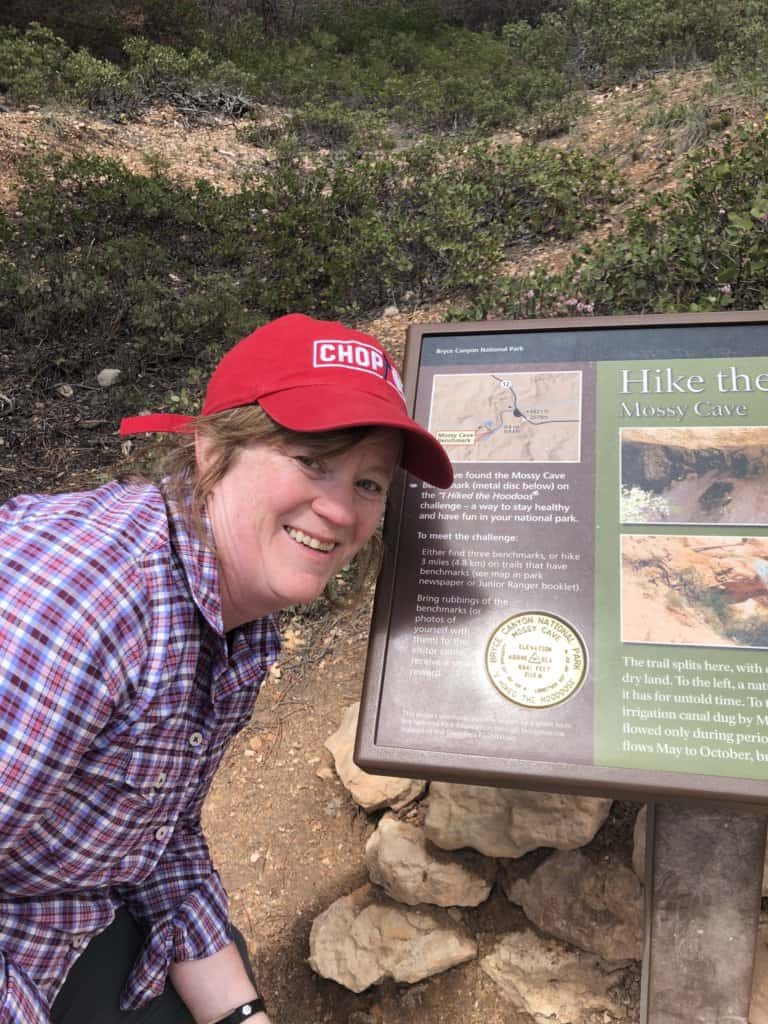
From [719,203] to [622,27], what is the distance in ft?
25.9

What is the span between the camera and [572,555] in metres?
1.54

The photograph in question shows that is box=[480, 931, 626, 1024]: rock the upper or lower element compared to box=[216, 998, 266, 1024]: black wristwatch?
lower

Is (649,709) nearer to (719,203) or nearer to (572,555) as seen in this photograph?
(572,555)

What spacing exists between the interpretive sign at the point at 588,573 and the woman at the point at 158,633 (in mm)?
192

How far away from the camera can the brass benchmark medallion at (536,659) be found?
145cm

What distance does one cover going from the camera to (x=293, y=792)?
9.05 feet

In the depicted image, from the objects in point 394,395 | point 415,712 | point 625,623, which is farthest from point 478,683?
point 394,395

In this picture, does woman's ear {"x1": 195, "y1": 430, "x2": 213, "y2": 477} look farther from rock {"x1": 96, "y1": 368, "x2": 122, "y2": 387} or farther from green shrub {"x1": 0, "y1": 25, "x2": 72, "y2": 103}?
green shrub {"x1": 0, "y1": 25, "x2": 72, "y2": 103}

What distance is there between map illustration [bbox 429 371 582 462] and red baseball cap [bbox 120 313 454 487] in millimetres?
205

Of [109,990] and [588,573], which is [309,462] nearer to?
[588,573]

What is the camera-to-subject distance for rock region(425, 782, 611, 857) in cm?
212

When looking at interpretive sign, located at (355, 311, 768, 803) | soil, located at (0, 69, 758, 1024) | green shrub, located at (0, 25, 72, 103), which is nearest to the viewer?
interpretive sign, located at (355, 311, 768, 803)

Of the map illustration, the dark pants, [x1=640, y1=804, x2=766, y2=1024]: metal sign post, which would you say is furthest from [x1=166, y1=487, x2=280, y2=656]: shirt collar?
[x1=640, y1=804, x2=766, y2=1024]: metal sign post

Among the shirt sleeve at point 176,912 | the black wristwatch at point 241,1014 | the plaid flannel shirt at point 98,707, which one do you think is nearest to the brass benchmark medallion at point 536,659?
the plaid flannel shirt at point 98,707
